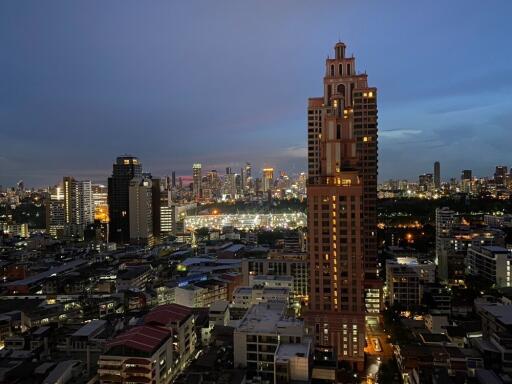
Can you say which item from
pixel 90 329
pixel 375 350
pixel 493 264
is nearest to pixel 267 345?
pixel 375 350

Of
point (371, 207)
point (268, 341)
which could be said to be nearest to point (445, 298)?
point (371, 207)

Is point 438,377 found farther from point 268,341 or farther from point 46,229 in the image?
point 46,229

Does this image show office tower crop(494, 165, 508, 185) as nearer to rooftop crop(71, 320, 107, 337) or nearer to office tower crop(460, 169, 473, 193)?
office tower crop(460, 169, 473, 193)

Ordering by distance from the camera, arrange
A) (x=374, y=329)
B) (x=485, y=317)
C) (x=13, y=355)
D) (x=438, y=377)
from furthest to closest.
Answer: (x=374, y=329) → (x=485, y=317) → (x=13, y=355) → (x=438, y=377)

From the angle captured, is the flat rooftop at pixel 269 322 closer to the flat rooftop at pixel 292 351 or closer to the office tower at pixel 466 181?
the flat rooftop at pixel 292 351

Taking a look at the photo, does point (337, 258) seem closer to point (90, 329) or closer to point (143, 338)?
point (143, 338)

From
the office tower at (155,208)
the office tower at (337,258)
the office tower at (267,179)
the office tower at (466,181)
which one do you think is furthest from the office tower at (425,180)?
the office tower at (337,258)
